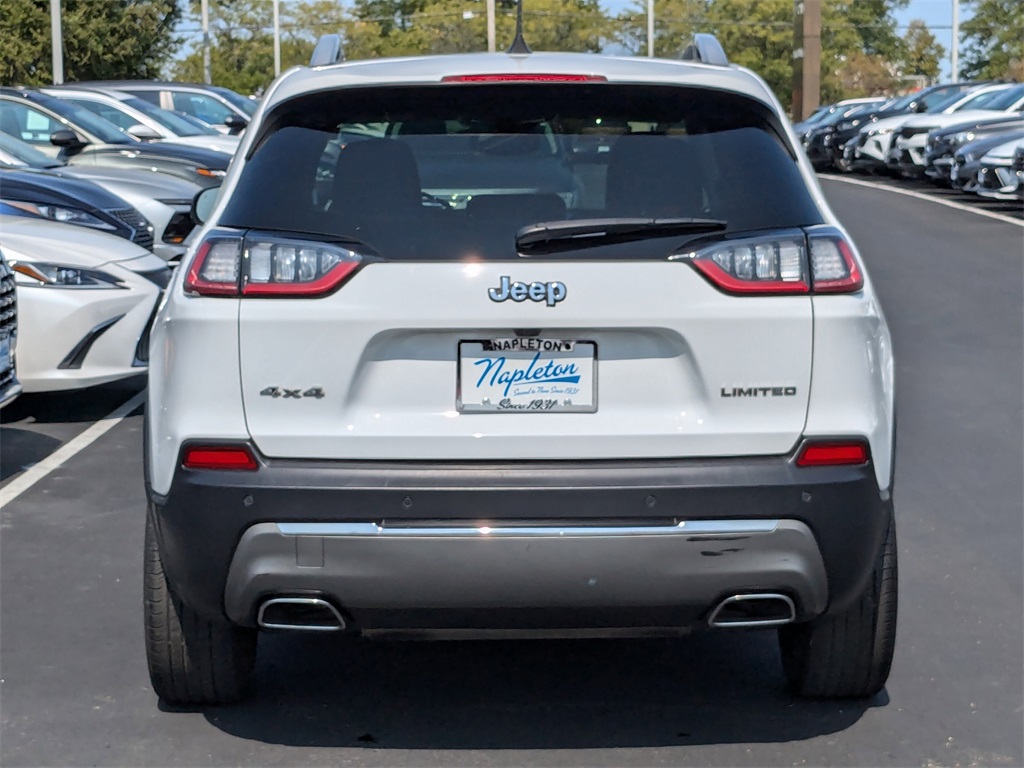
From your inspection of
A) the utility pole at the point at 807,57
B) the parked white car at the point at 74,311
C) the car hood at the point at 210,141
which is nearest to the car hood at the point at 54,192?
the parked white car at the point at 74,311

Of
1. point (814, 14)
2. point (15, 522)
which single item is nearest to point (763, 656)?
point (15, 522)

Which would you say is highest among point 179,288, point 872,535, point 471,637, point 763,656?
point 179,288

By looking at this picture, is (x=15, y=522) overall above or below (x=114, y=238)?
below

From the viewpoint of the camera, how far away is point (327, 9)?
11925cm

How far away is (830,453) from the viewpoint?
3.92m

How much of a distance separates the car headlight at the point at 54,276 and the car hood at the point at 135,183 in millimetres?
4477

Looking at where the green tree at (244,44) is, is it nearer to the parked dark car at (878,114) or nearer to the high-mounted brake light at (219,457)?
the parked dark car at (878,114)

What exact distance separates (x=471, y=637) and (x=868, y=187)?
86.0 ft

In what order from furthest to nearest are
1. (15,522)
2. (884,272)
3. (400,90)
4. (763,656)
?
(884,272) → (15,522) → (763,656) → (400,90)

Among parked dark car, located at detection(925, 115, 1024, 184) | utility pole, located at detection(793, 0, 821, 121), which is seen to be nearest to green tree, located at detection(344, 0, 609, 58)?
utility pole, located at detection(793, 0, 821, 121)

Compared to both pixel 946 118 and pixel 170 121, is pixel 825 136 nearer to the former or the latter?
pixel 946 118

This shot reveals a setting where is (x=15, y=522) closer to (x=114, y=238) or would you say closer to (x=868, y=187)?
(x=114, y=238)

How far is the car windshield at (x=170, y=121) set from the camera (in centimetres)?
2012

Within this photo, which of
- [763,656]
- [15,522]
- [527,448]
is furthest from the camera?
[15,522]
